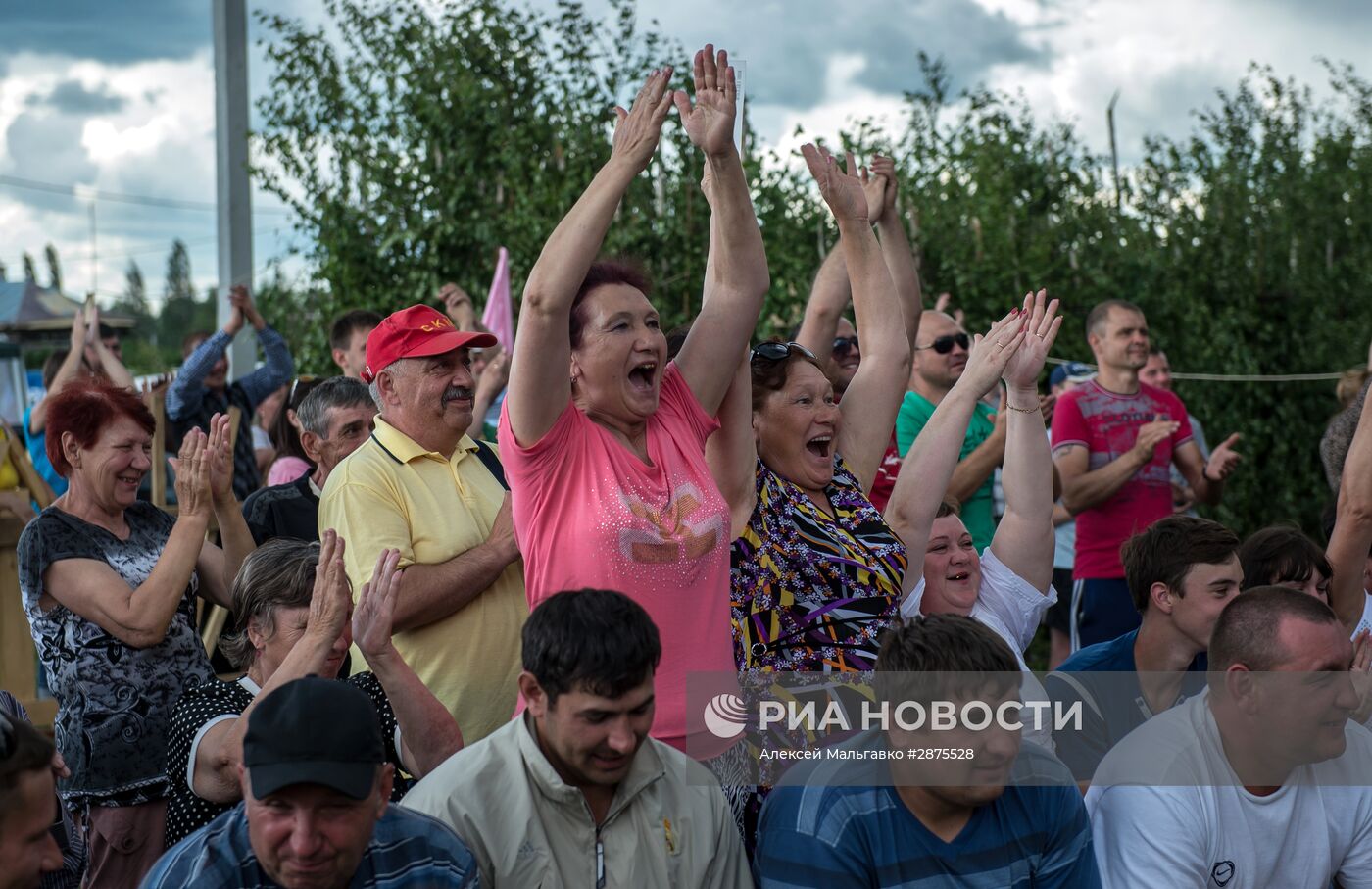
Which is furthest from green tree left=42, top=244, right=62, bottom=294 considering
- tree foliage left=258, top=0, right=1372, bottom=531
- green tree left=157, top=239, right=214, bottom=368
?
tree foliage left=258, top=0, right=1372, bottom=531

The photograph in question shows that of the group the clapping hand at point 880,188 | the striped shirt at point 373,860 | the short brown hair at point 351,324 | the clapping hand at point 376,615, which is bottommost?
the striped shirt at point 373,860

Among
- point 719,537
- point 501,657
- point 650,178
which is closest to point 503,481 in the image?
point 501,657

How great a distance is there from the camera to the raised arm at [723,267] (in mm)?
3148

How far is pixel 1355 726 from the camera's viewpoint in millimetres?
3418

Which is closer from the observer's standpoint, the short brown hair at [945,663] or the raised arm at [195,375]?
the short brown hair at [945,663]

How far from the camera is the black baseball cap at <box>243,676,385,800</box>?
7.63 ft

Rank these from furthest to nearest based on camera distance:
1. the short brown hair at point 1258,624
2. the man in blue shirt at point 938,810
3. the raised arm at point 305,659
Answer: the short brown hair at point 1258,624, the raised arm at point 305,659, the man in blue shirt at point 938,810

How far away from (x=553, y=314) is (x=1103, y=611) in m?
4.09

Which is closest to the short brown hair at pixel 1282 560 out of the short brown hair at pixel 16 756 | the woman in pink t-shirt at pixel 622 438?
the woman in pink t-shirt at pixel 622 438

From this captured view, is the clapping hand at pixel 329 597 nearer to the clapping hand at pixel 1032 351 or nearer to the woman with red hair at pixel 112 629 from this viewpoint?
the woman with red hair at pixel 112 629

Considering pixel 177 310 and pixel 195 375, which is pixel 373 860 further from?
pixel 177 310

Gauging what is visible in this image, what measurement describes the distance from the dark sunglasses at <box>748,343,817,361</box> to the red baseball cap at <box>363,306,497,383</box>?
0.73m

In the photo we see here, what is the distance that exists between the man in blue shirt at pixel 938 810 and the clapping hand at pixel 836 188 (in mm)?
1397

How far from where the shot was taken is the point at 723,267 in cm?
324
